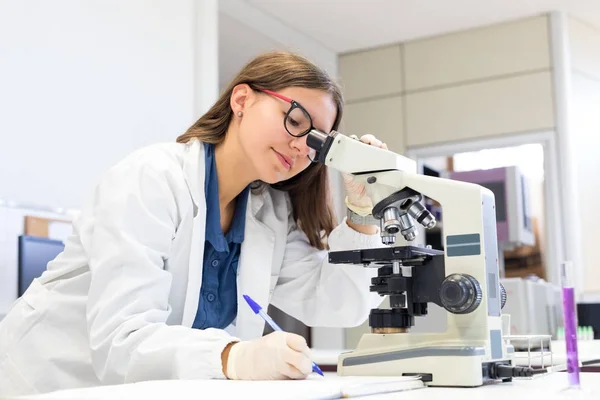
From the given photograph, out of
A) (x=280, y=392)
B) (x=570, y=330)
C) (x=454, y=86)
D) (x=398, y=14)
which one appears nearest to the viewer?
(x=280, y=392)

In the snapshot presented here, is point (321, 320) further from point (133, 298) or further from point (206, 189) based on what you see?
point (133, 298)

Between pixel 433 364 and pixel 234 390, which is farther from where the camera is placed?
pixel 433 364

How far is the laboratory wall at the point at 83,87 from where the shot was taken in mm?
2639

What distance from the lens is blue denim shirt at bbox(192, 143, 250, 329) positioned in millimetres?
1432

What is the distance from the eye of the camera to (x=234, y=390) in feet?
2.78

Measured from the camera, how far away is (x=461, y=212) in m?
1.16

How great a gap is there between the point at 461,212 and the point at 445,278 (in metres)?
0.11

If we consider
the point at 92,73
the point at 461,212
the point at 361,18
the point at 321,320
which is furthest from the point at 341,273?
the point at 361,18

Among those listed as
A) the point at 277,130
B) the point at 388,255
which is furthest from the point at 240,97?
the point at 388,255

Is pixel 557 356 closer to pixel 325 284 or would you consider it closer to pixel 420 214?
pixel 325 284

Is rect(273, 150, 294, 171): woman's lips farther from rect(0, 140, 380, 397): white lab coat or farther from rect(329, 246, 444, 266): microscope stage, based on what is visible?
rect(329, 246, 444, 266): microscope stage

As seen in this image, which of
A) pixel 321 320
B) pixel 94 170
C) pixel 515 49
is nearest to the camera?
pixel 321 320

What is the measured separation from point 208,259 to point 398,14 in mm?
3780

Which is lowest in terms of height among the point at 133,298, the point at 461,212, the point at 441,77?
the point at 133,298
